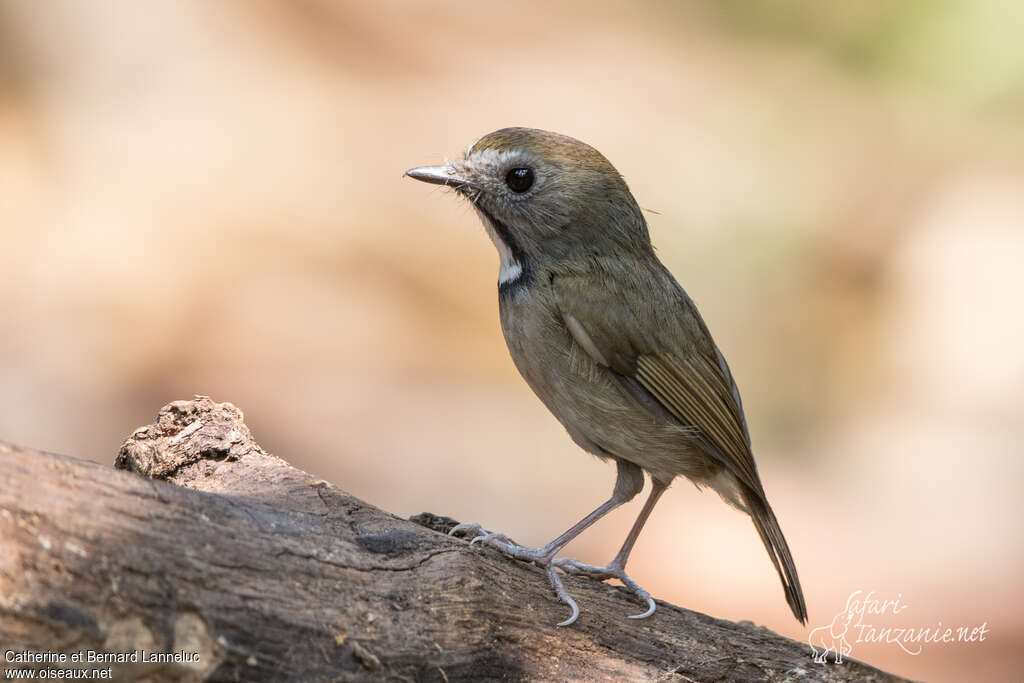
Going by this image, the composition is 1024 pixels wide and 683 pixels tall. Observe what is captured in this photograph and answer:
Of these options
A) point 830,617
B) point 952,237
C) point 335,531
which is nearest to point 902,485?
point 830,617

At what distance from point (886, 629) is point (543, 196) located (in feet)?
11.1

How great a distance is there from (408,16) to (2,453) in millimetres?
8221

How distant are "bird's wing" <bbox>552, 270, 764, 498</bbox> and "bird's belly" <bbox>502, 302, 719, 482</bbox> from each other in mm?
41

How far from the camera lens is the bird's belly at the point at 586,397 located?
13.0ft

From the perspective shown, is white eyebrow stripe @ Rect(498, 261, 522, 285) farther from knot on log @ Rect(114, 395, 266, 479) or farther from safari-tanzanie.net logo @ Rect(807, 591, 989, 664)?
safari-tanzanie.net logo @ Rect(807, 591, 989, 664)

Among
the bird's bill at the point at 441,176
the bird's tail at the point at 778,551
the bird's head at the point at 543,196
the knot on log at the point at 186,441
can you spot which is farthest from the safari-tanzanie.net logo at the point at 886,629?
the knot on log at the point at 186,441

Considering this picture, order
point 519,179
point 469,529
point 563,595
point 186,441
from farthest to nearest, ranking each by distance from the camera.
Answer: point 519,179 → point 469,529 → point 186,441 → point 563,595

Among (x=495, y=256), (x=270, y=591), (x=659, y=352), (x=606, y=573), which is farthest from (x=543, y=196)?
(x=495, y=256)

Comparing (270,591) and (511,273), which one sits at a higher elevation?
(511,273)

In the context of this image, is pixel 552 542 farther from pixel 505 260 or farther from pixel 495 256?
pixel 495 256

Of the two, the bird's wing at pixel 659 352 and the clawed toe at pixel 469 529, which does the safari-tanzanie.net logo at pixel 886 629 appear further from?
the clawed toe at pixel 469 529

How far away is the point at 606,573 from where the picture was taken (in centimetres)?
416

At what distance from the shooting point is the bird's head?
4168mm

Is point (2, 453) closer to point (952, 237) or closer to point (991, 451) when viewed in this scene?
point (991, 451)
